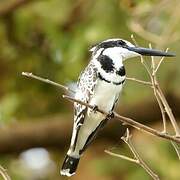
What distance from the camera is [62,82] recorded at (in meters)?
4.00

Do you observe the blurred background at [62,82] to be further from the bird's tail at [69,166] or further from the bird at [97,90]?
the bird's tail at [69,166]

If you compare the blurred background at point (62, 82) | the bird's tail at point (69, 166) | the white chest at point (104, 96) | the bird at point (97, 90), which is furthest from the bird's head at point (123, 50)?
the blurred background at point (62, 82)

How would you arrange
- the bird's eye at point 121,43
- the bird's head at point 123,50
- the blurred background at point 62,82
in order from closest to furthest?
the bird's head at point 123,50 < the bird's eye at point 121,43 < the blurred background at point 62,82

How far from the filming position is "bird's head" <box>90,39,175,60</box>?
82.3 inches

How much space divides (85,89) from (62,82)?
1615mm

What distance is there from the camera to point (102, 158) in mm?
4094

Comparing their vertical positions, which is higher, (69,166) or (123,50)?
(123,50)

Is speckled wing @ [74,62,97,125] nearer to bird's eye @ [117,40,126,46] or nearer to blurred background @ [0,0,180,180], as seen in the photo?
bird's eye @ [117,40,126,46]

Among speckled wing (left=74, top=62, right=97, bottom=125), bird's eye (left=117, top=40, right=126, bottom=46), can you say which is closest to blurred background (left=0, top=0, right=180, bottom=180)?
speckled wing (left=74, top=62, right=97, bottom=125)

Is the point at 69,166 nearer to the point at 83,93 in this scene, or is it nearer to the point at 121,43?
the point at 83,93

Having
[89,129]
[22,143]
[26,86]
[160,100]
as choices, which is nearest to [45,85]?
[26,86]

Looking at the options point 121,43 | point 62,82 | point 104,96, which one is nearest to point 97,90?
point 104,96

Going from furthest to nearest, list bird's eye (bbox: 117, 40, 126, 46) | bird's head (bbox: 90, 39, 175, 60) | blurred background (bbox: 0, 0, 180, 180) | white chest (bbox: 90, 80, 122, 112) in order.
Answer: blurred background (bbox: 0, 0, 180, 180) → white chest (bbox: 90, 80, 122, 112) → bird's eye (bbox: 117, 40, 126, 46) → bird's head (bbox: 90, 39, 175, 60)

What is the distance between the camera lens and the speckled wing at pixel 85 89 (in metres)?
2.35
